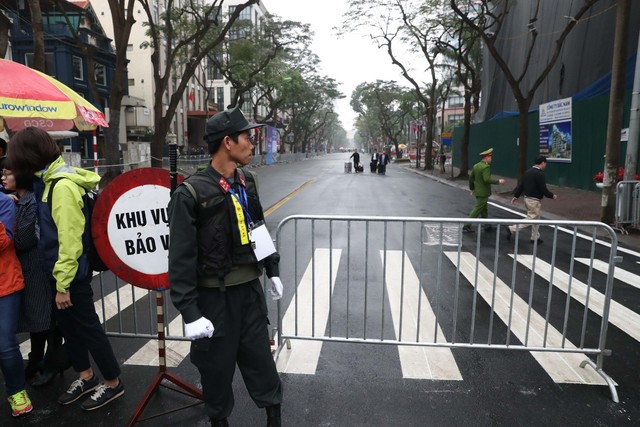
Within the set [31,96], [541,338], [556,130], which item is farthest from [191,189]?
[556,130]

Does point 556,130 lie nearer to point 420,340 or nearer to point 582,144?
point 582,144

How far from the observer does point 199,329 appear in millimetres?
2561

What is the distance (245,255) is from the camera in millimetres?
2750

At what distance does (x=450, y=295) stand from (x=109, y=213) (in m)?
4.13

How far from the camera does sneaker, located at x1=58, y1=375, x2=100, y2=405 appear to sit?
11.8 feet

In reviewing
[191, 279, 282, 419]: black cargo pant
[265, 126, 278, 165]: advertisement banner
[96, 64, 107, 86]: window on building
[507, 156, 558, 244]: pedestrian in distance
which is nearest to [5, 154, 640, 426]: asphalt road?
[191, 279, 282, 419]: black cargo pant

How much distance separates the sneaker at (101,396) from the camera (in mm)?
3512

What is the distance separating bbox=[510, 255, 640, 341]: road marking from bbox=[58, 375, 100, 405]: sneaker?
4869 millimetres

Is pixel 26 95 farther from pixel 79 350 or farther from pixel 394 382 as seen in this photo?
pixel 394 382

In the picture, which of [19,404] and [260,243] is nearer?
[260,243]

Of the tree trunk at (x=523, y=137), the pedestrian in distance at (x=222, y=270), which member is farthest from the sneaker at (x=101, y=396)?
the tree trunk at (x=523, y=137)

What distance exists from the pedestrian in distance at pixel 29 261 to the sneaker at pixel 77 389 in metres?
0.55

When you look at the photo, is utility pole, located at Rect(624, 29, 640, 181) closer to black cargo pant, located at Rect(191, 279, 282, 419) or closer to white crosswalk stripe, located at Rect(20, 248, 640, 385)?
white crosswalk stripe, located at Rect(20, 248, 640, 385)

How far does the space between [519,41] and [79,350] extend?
3088 cm
